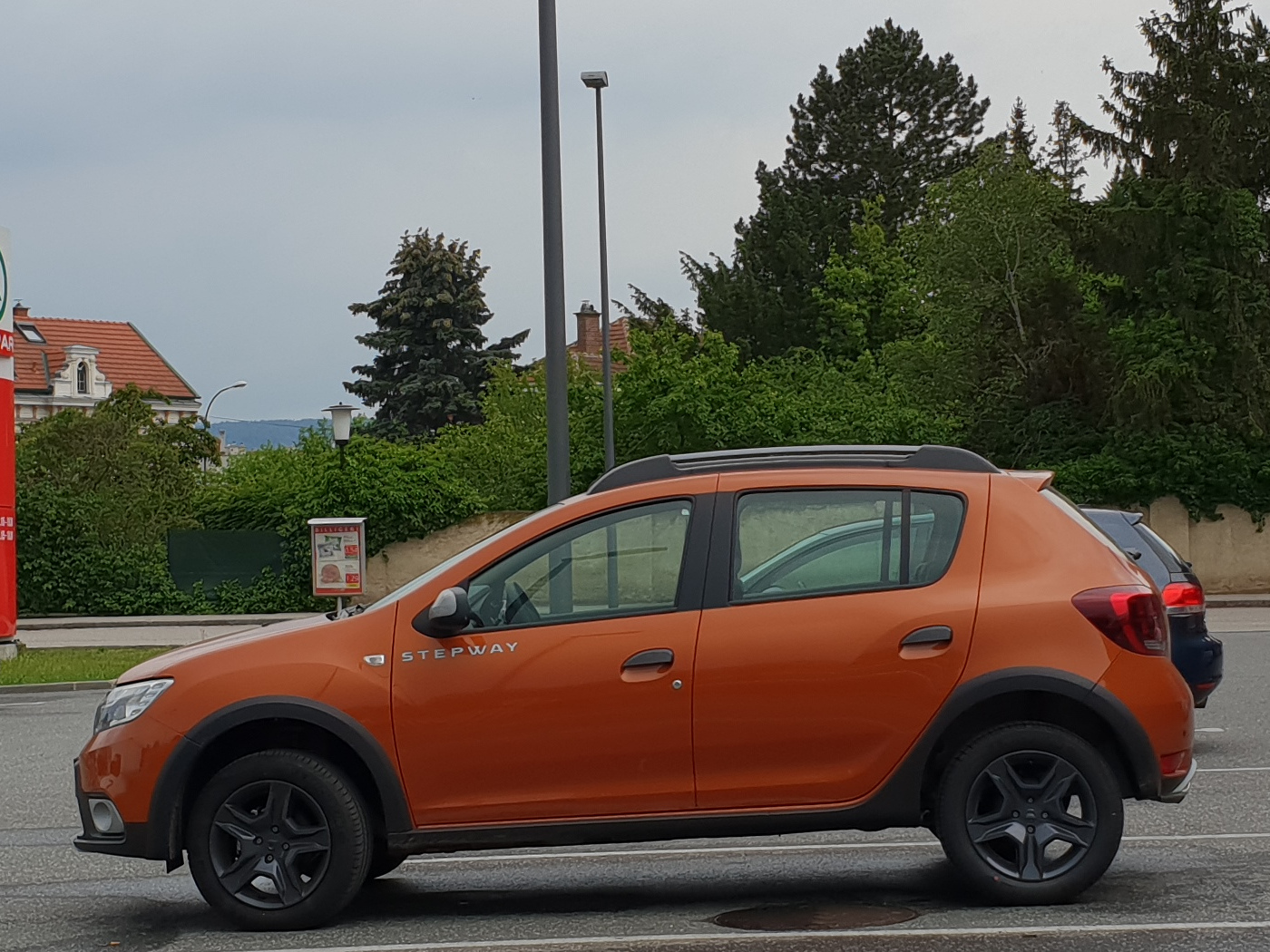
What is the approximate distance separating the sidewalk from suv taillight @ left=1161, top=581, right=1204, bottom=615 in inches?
654

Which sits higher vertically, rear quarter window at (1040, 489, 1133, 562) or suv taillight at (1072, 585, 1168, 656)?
rear quarter window at (1040, 489, 1133, 562)

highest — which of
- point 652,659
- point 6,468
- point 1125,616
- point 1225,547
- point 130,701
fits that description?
point 6,468

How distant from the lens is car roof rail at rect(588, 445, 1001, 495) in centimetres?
662

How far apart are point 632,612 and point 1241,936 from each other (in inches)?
94.0

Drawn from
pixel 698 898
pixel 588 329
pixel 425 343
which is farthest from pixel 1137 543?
pixel 588 329

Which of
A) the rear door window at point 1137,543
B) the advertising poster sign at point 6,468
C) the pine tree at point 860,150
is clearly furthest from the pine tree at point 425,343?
the rear door window at point 1137,543

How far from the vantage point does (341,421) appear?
31016 mm

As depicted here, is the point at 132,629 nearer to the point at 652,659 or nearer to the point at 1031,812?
the point at 652,659

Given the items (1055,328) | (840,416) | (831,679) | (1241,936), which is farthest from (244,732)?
(1055,328)

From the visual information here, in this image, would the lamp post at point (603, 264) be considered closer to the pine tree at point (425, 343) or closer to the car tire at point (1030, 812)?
the car tire at point (1030, 812)

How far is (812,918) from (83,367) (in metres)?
95.6

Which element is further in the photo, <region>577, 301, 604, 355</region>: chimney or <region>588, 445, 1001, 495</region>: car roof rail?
<region>577, 301, 604, 355</region>: chimney

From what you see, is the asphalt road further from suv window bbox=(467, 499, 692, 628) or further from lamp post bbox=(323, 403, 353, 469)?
lamp post bbox=(323, 403, 353, 469)

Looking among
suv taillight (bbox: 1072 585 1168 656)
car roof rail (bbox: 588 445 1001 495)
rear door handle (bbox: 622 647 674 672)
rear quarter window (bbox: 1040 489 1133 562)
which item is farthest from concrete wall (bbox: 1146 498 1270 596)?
rear door handle (bbox: 622 647 674 672)
